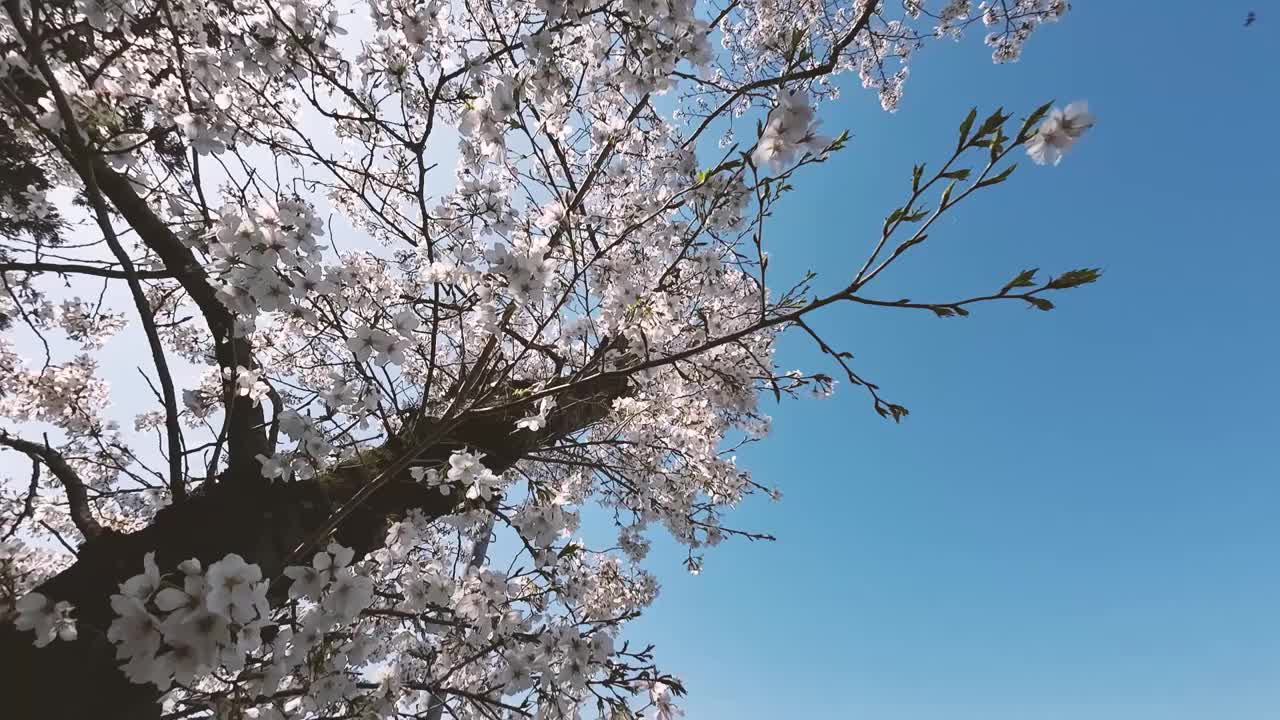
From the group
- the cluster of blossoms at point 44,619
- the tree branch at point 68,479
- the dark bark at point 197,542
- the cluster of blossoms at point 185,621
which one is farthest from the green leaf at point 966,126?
the tree branch at point 68,479

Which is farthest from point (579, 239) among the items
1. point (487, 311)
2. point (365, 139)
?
point (365, 139)

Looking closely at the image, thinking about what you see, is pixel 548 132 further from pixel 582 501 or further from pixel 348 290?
pixel 582 501

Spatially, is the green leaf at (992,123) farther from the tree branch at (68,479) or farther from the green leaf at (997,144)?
the tree branch at (68,479)

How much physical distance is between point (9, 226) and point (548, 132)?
3.75m

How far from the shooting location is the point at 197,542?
2057 millimetres

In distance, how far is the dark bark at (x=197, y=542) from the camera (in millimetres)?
1552

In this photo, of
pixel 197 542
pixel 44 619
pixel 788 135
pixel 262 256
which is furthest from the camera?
pixel 197 542

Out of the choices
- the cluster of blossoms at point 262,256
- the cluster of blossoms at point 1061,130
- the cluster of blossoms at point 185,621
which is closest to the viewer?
the cluster of blossoms at point 185,621

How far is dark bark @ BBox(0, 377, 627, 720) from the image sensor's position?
1.55 m

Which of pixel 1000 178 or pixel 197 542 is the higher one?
pixel 1000 178

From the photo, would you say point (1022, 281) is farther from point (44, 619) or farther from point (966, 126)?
point (44, 619)

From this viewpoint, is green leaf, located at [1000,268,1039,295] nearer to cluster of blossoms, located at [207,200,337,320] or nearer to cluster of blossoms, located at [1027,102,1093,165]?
cluster of blossoms, located at [1027,102,1093,165]

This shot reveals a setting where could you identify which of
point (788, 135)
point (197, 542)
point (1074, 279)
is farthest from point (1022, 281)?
point (197, 542)

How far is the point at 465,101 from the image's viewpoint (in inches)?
102
